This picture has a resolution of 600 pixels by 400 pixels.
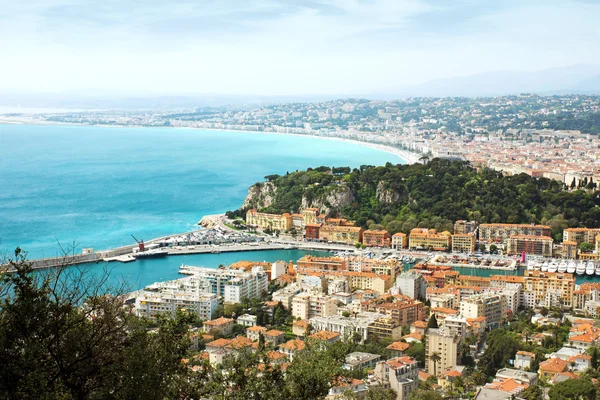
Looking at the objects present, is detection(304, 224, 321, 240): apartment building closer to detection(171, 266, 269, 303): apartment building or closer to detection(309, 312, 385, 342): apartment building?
detection(171, 266, 269, 303): apartment building

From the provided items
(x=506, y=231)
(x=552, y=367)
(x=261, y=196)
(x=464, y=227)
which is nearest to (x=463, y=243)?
(x=464, y=227)

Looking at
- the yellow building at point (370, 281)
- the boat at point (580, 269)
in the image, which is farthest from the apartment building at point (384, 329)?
the boat at point (580, 269)

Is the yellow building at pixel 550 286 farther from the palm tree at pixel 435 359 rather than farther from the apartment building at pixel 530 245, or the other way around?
the apartment building at pixel 530 245

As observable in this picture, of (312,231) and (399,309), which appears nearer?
(399,309)

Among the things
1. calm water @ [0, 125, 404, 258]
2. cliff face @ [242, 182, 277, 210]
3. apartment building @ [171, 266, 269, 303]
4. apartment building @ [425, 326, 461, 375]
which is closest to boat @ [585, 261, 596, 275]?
apartment building @ [171, 266, 269, 303]

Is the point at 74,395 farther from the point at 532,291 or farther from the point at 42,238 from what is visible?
the point at 42,238

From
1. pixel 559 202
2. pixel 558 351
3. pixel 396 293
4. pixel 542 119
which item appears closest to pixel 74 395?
pixel 558 351

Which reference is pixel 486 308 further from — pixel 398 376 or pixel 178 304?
pixel 178 304
